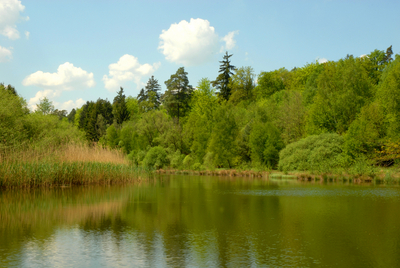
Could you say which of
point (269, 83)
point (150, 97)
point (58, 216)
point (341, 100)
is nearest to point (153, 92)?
point (150, 97)

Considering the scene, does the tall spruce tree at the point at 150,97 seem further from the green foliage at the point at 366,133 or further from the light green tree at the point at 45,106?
the green foliage at the point at 366,133

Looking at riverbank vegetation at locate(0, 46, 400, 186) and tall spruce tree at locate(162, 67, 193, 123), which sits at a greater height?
tall spruce tree at locate(162, 67, 193, 123)

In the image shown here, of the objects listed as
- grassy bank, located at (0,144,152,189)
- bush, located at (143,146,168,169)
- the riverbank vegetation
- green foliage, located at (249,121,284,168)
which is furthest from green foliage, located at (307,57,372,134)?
grassy bank, located at (0,144,152,189)

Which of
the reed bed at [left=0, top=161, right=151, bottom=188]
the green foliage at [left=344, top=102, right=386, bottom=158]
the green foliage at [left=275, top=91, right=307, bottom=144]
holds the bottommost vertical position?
the reed bed at [left=0, top=161, right=151, bottom=188]

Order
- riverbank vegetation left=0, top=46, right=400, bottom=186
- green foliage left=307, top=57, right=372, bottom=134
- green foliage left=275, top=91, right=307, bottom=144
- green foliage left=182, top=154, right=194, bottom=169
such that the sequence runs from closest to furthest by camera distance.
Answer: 1. riverbank vegetation left=0, top=46, right=400, bottom=186
2. green foliage left=307, top=57, right=372, bottom=134
3. green foliage left=275, top=91, right=307, bottom=144
4. green foliage left=182, top=154, right=194, bottom=169

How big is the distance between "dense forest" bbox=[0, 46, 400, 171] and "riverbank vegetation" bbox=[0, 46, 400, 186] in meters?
0.14

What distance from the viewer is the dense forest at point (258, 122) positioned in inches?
1617

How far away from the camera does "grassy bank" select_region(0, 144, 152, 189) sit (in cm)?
2364

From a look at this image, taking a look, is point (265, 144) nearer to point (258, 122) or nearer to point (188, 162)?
point (258, 122)

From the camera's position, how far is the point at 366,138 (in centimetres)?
4238

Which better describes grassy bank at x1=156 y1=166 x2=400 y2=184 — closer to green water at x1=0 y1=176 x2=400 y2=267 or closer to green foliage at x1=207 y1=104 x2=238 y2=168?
green foliage at x1=207 y1=104 x2=238 y2=168

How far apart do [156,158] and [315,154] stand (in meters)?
29.3

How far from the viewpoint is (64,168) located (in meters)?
26.2

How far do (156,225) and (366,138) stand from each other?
118 feet
